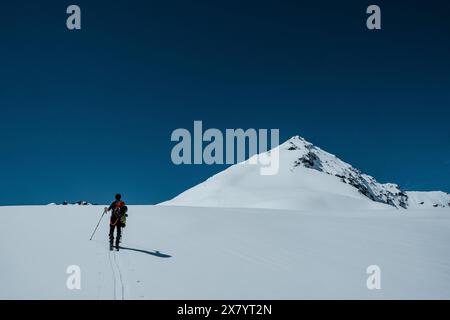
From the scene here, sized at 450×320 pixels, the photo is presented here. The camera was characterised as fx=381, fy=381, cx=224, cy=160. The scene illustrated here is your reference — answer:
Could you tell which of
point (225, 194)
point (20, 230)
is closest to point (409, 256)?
point (20, 230)

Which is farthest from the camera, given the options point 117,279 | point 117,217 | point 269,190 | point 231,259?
point 269,190

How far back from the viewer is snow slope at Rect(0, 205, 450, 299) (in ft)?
30.7

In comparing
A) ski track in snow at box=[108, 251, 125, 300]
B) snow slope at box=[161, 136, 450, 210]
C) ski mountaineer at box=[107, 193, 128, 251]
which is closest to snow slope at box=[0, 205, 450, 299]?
ski track in snow at box=[108, 251, 125, 300]

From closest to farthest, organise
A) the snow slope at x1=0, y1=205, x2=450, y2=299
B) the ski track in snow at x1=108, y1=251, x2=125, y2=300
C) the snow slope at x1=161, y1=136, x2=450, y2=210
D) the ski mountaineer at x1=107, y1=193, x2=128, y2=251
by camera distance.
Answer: the ski track in snow at x1=108, y1=251, x2=125, y2=300 → the snow slope at x1=0, y1=205, x2=450, y2=299 → the ski mountaineer at x1=107, y1=193, x2=128, y2=251 → the snow slope at x1=161, y1=136, x2=450, y2=210

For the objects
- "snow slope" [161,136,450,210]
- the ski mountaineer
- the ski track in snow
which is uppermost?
"snow slope" [161,136,450,210]

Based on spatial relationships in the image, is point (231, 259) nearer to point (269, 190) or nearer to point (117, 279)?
point (117, 279)

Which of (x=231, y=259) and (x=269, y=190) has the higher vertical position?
(x=269, y=190)

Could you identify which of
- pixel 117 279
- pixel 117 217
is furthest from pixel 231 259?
pixel 117 217

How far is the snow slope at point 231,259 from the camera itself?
9.35m

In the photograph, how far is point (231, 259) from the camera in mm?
13141

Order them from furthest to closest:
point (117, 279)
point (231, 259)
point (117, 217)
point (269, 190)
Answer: point (269, 190) → point (117, 217) → point (231, 259) → point (117, 279)

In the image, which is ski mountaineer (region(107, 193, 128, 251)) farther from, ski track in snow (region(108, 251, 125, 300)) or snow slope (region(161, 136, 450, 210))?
snow slope (region(161, 136, 450, 210))
